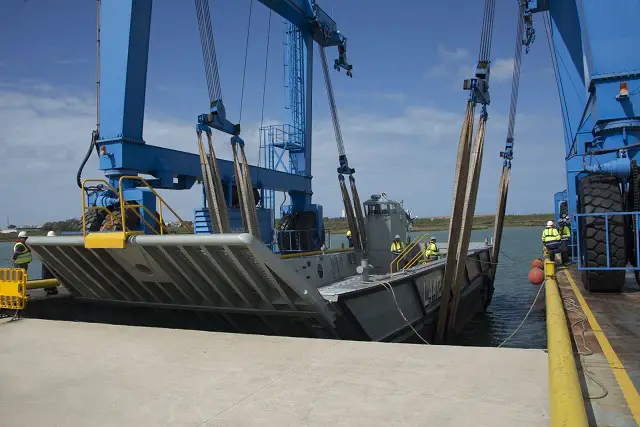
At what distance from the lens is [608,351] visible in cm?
448

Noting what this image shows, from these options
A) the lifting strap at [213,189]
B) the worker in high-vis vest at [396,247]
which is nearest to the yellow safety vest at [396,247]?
the worker in high-vis vest at [396,247]

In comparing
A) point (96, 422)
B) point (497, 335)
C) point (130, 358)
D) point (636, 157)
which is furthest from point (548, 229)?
point (96, 422)

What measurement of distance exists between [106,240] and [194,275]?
1.52 m

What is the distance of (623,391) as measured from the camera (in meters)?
3.49

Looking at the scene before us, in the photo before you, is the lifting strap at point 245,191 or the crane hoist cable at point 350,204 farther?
the crane hoist cable at point 350,204

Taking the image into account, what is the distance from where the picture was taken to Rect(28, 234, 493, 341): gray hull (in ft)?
23.7

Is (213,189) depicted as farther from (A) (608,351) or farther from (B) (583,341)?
(A) (608,351)

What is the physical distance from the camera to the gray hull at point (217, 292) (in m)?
7.24

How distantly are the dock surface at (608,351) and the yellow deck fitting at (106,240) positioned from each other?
6.40 metres

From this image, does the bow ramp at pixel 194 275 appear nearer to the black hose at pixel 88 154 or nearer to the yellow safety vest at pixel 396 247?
the black hose at pixel 88 154

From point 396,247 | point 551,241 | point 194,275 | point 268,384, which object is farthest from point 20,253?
point 551,241

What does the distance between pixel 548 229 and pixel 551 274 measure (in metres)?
5.52

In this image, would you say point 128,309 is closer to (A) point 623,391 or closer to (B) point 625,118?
(A) point 623,391

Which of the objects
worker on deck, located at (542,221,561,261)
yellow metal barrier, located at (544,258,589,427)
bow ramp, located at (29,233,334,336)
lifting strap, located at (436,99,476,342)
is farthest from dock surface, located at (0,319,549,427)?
worker on deck, located at (542,221,561,261)
